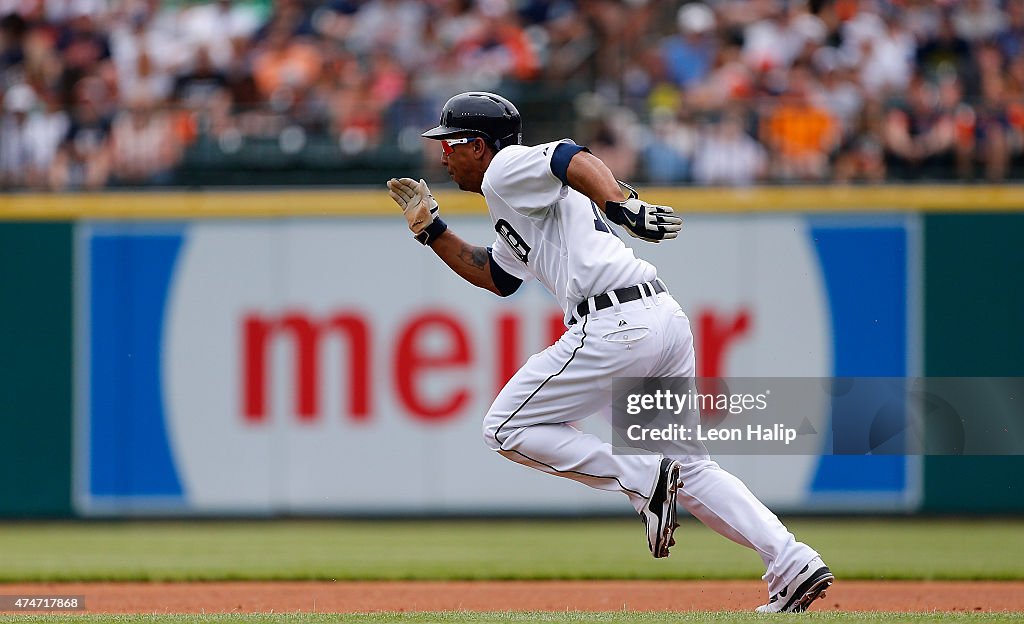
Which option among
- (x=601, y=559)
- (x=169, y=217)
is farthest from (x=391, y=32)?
(x=601, y=559)

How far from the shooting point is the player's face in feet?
19.1

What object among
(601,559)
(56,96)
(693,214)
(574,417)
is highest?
(56,96)

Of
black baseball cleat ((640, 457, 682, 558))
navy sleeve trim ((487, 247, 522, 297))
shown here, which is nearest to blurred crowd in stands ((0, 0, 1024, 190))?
navy sleeve trim ((487, 247, 522, 297))

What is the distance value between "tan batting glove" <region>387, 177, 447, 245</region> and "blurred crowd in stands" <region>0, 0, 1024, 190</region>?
4910 mm

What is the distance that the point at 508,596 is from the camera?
723cm

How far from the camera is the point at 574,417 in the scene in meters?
5.70

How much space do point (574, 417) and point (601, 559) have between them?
11.1 ft

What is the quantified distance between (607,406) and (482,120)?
1189 millimetres

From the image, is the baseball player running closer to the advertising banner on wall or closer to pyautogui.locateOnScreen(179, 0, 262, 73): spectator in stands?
the advertising banner on wall

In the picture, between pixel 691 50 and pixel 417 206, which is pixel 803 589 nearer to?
pixel 417 206

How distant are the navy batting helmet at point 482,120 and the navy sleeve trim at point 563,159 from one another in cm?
44

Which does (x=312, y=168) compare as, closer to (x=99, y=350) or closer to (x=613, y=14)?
(x=99, y=350)

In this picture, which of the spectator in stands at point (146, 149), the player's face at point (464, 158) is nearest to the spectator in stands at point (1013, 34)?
the spectator in stands at point (146, 149)

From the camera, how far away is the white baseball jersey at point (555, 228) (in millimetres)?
5520
